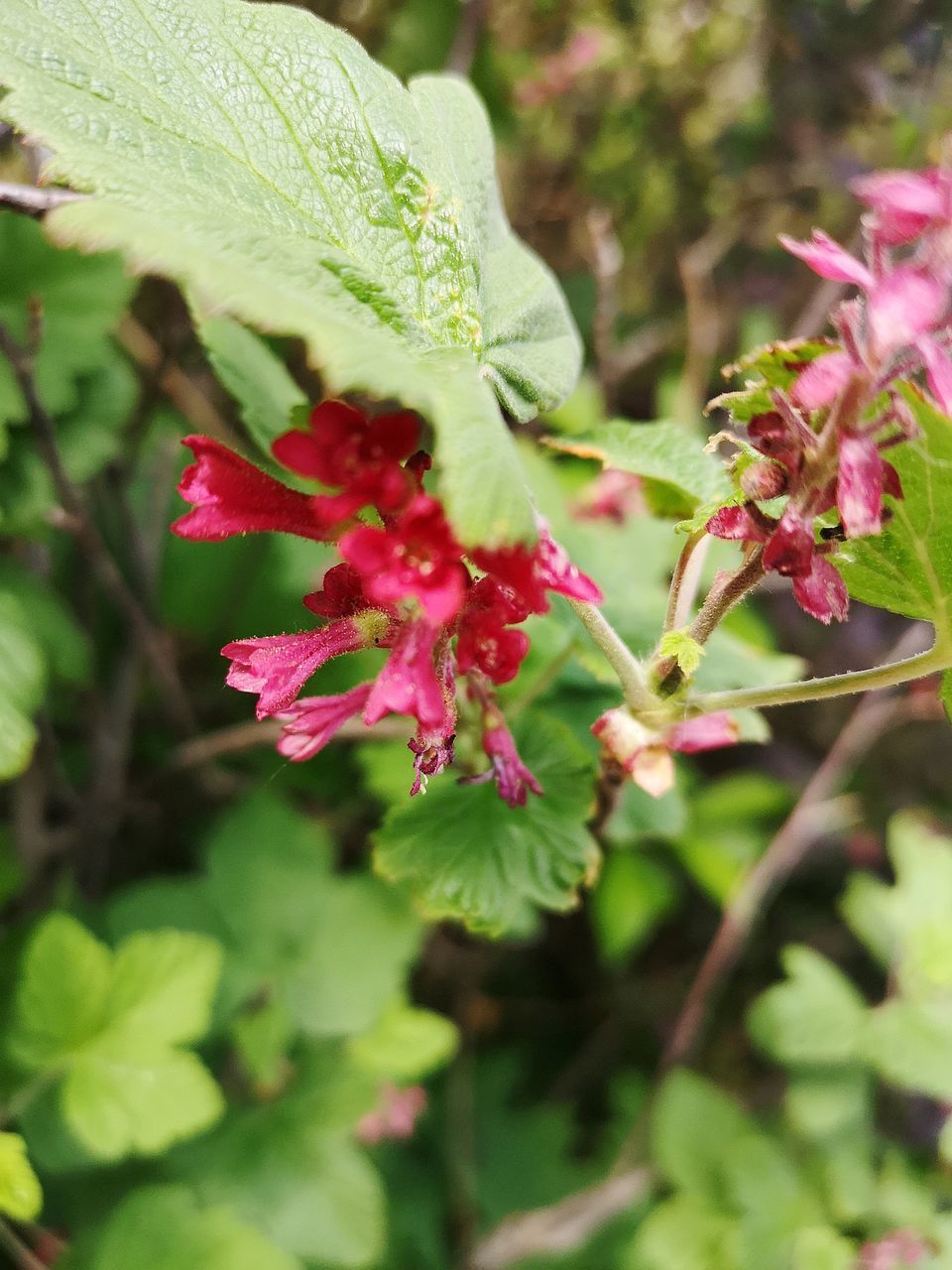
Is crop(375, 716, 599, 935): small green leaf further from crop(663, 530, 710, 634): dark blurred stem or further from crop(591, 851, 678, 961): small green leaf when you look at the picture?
crop(591, 851, 678, 961): small green leaf

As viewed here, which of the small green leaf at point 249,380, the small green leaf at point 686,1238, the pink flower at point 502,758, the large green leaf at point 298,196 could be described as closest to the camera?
the large green leaf at point 298,196

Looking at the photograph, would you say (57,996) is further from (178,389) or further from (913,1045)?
(913,1045)

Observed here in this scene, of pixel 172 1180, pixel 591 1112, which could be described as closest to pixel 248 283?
pixel 172 1180

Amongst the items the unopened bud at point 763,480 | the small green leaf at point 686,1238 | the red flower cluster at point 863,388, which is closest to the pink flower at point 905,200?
the red flower cluster at point 863,388

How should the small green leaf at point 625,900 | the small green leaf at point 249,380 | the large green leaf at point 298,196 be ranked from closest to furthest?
the large green leaf at point 298,196 < the small green leaf at point 249,380 < the small green leaf at point 625,900

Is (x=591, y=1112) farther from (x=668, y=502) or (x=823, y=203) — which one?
(x=823, y=203)

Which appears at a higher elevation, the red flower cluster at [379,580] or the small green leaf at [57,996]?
the red flower cluster at [379,580]

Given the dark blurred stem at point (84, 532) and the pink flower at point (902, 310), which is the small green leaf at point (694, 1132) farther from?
the pink flower at point (902, 310)
